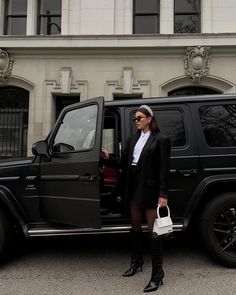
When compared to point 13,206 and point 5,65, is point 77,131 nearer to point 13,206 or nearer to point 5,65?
point 13,206

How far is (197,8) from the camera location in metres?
12.9

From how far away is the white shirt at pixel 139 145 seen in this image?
4.66 meters

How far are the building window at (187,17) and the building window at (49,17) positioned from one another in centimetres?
377

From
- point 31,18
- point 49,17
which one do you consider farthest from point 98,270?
point 49,17

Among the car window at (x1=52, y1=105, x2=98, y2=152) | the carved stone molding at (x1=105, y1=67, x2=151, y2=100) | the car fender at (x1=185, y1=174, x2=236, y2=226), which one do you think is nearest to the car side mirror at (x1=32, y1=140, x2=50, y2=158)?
the car window at (x1=52, y1=105, x2=98, y2=152)

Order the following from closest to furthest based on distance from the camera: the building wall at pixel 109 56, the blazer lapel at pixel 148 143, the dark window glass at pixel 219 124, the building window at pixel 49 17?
the blazer lapel at pixel 148 143 < the dark window glass at pixel 219 124 < the building wall at pixel 109 56 < the building window at pixel 49 17

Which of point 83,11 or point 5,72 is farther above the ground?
point 83,11

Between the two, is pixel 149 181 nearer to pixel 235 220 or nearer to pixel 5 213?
pixel 235 220

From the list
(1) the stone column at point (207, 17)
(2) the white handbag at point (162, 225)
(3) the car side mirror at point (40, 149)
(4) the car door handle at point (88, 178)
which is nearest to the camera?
(2) the white handbag at point (162, 225)

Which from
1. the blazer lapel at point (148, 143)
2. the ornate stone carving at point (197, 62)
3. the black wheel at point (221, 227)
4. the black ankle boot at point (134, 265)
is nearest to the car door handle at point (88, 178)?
the blazer lapel at point (148, 143)

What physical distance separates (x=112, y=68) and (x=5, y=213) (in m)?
8.02

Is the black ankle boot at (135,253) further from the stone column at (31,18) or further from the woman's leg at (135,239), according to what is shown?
the stone column at (31,18)

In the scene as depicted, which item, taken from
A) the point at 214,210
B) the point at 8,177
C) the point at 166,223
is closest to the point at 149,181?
the point at 166,223

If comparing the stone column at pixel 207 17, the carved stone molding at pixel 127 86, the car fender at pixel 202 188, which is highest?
the stone column at pixel 207 17
